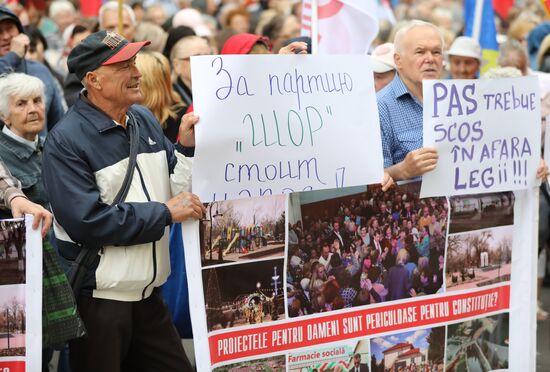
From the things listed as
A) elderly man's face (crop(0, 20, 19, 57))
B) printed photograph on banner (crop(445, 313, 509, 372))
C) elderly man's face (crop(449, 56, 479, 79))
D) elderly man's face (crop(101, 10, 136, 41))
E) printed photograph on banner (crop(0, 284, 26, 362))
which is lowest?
printed photograph on banner (crop(445, 313, 509, 372))

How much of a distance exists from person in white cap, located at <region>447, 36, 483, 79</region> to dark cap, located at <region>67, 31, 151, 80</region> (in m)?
3.99

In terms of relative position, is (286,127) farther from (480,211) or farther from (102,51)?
(480,211)

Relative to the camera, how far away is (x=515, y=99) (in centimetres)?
472

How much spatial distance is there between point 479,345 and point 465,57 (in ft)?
10.7

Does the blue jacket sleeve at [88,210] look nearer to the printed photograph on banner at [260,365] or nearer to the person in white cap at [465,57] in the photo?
the printed photograph on banner at [260,365]

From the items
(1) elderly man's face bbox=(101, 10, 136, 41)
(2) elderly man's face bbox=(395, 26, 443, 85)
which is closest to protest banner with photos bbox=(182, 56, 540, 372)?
(2) elderly man's face bbox=(395, 26, 443, 85)

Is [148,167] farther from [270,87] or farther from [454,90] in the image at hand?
[454,90]

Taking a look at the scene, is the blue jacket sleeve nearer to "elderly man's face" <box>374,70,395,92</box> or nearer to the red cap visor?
Answer: the red cap visor

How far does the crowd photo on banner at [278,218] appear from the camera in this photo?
3.88 metres

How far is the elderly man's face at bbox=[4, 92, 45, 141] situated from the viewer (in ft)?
15.7

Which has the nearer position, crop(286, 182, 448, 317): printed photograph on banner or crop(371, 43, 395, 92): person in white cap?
crop(286, 182, 448, 317): printed photograph on banner

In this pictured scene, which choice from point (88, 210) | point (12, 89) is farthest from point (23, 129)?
point (88, 210)

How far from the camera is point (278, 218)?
13.5 feet

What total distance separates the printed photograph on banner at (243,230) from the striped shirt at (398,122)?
830mm
